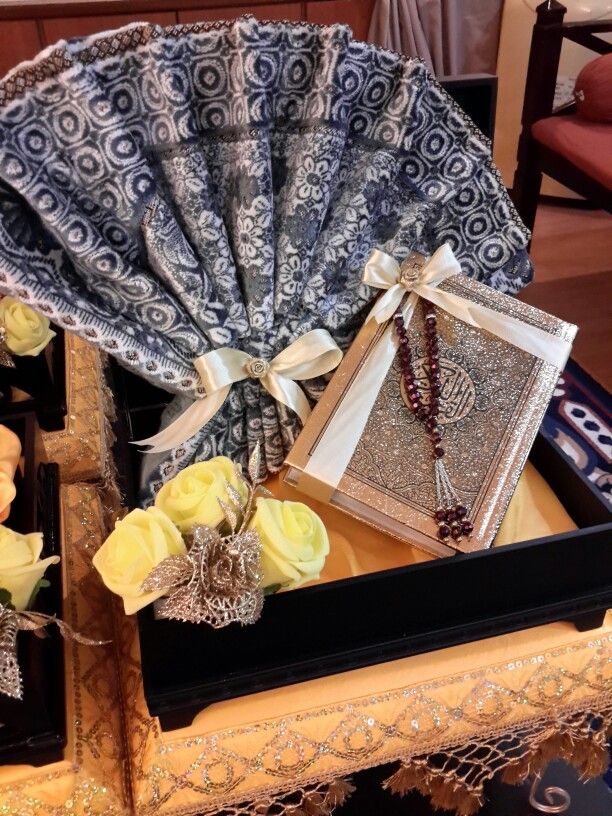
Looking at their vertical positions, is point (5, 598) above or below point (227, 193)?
below

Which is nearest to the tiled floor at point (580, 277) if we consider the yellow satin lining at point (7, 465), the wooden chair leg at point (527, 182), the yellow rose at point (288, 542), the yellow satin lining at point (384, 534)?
the wooden chair leg at point (527, 182)

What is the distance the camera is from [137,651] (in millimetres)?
568

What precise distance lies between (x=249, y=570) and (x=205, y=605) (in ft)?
0.12

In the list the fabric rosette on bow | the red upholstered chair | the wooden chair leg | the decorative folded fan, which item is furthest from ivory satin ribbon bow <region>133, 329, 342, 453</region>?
the wooden chair leg

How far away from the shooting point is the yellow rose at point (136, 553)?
0.43 m

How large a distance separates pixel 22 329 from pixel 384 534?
0.43m

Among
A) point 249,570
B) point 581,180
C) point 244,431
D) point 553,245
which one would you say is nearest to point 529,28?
point 553,245

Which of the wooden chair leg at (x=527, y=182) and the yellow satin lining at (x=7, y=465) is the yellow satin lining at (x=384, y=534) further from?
the wooden chair leg at (x=527, y=182)

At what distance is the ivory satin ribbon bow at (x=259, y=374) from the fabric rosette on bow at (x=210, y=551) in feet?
0.41

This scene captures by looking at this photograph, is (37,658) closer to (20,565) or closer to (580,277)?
(20,565)

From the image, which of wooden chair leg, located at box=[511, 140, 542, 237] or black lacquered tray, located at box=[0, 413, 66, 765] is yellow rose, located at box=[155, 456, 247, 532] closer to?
black lacquered tray, located at box=[0, 413, 66, 765]

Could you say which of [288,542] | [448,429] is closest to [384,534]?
[448,429]

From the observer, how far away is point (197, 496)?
1.52 ft

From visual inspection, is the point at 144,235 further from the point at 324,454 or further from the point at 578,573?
the point at 578,573
